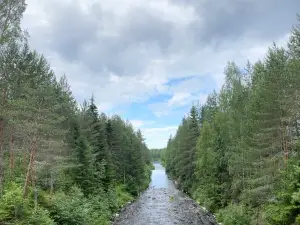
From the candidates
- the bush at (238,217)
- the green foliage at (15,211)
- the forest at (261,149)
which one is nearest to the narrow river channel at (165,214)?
the forest at (261,149)

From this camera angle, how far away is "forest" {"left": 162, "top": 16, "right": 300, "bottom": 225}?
2091cm

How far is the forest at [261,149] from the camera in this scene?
2091 cm

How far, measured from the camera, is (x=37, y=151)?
2880 cm

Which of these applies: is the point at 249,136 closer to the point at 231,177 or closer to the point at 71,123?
the point at 231,177

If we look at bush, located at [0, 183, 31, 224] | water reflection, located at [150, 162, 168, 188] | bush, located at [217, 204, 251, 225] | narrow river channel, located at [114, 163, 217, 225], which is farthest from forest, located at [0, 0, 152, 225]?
water reflection, located at [150, 162, 168, 188]

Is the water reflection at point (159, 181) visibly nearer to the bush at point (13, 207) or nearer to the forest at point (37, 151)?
the forest at point (37, 151)

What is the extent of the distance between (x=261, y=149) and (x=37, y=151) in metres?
19.4

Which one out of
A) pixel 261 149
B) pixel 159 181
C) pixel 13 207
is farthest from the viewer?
pixel 159 181

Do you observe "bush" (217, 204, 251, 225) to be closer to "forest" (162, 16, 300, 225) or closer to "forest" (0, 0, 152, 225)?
"forest" (162, 16, 300, 225)

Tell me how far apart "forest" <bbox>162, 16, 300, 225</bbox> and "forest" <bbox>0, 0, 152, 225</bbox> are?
43.5 feet

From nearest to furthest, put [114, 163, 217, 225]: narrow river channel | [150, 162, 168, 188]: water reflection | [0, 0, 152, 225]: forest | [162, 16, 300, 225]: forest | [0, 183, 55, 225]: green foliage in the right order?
[0, 183, 55, 225]: green foliage → [0, 0, 152, 225]: forest → [162, 16, 300, 225]: forest → [114, 163, 217, 225]: narrow river channel → [150, 162, 168, 188]: water reflection

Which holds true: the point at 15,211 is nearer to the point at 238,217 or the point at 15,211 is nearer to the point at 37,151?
the point at 37,151

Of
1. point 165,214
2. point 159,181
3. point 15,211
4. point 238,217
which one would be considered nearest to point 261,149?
point 238,217

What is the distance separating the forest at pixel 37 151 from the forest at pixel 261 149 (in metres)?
13.2
